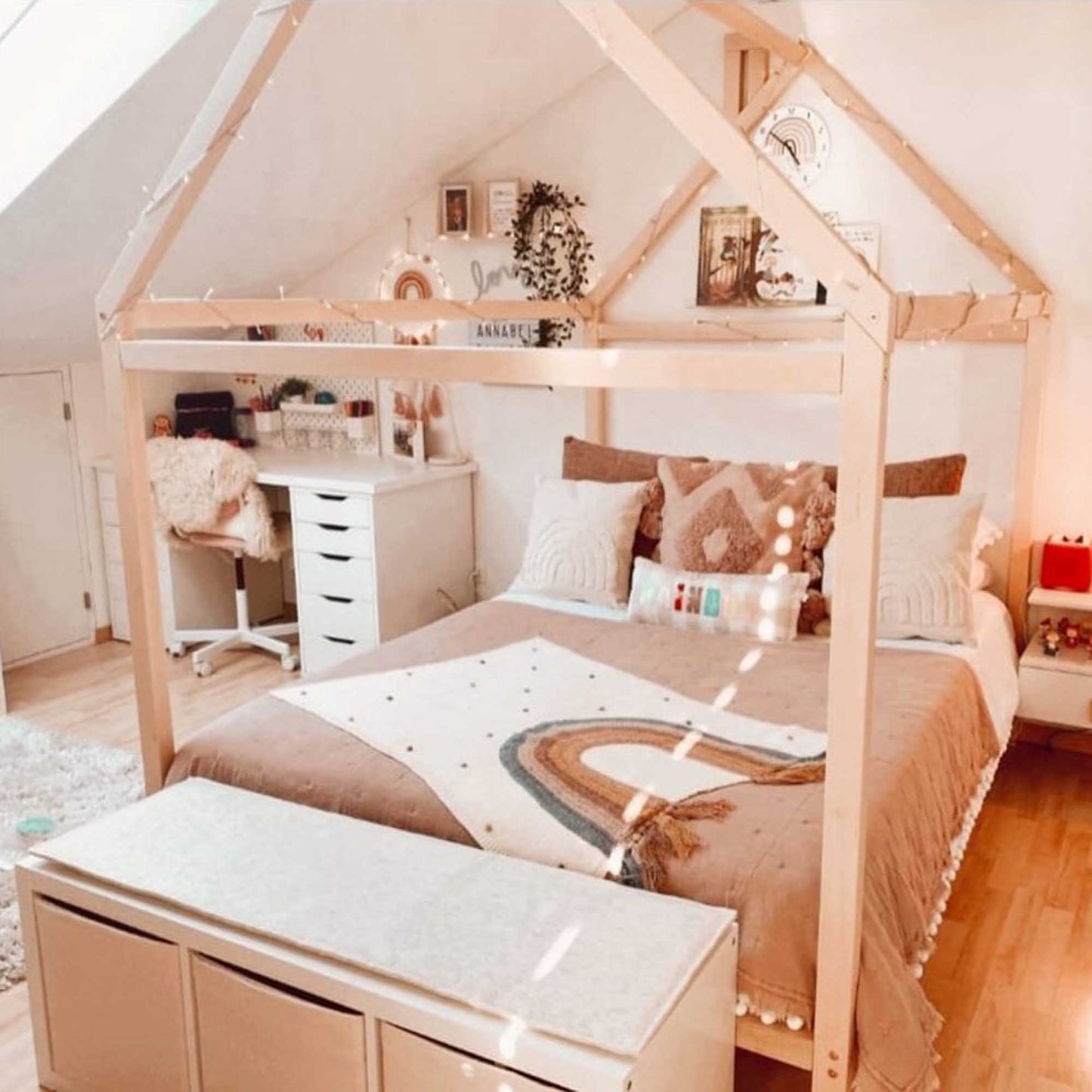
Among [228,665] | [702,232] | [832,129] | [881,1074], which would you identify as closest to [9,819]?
[228,665]

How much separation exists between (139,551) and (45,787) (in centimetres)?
132

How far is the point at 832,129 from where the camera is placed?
3.60 metres

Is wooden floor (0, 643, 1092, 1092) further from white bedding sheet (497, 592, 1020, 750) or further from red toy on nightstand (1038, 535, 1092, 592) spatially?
red toy on nightstand (1038, 535, 1092, 592)

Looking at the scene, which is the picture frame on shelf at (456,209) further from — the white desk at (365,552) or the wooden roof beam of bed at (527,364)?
the wooden roof beam of bed at (527,364)

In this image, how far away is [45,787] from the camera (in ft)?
11.1

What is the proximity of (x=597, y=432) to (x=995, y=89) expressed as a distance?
168cm

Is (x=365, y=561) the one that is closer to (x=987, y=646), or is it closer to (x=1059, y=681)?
(x=987, y=646)

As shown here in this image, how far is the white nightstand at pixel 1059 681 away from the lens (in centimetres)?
323

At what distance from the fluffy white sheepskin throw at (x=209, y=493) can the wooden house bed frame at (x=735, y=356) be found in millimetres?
1207

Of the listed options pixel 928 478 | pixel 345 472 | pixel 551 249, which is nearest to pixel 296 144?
pixel 551 249

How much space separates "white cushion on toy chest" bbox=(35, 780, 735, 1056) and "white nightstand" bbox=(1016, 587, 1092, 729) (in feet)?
5.82

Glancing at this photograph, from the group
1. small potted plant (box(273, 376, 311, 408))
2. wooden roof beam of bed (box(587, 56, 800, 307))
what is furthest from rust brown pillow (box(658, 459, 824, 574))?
small potted plant (box(273, 376, 311, 408))

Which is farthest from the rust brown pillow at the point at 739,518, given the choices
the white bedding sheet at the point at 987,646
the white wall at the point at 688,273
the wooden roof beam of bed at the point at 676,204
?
the wooden roof beam of bed at the point at 676,204

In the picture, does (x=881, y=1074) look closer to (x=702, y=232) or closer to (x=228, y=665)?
(x=702, y=232)
